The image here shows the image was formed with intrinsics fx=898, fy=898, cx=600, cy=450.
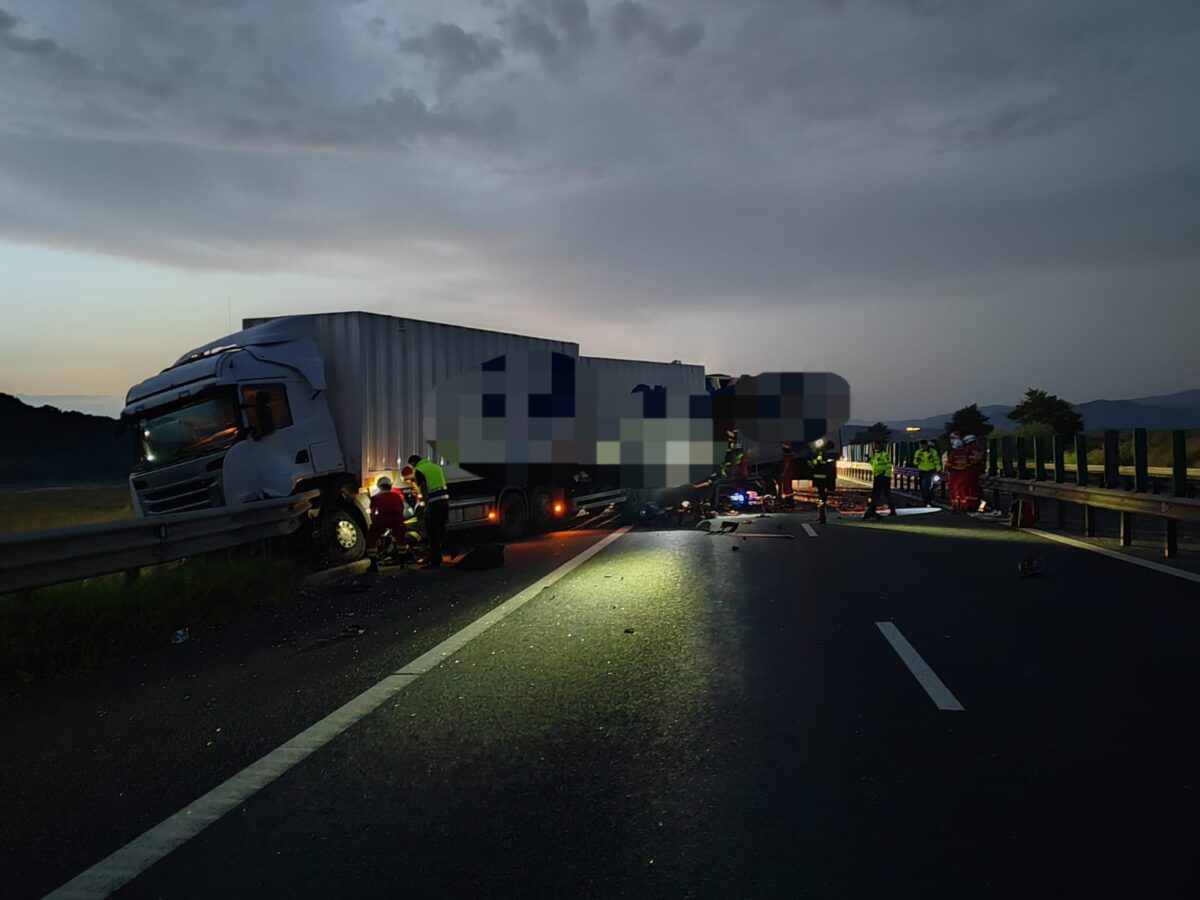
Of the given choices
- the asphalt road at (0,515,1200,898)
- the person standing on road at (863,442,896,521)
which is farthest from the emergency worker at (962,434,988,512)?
the asphalt road at (0,515,1200,898)

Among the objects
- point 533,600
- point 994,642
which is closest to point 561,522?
point 533,600

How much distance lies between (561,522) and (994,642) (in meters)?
12.3

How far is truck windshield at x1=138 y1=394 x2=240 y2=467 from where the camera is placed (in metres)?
12.8

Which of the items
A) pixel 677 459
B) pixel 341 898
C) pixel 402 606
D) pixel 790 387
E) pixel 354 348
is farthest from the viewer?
pixel 790 387

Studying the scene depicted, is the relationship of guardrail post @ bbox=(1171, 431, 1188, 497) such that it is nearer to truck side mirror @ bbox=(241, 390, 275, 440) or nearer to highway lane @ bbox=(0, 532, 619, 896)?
highway lane @ bbox=(0, 532, 619, 896)

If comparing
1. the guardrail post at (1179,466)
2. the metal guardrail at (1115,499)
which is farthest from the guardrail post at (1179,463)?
the metal guardrail at (1115,499)

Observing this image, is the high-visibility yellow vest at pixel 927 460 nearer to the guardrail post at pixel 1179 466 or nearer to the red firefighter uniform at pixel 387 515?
the guardrail post at pixel 1179 466

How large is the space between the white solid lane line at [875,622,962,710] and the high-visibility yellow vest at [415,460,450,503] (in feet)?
25.0

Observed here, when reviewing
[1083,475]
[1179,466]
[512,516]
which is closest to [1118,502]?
[1179,466]

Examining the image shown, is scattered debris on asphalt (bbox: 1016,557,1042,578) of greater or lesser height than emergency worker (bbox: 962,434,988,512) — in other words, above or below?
below

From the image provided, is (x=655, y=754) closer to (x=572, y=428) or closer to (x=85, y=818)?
(x=85, y=818)

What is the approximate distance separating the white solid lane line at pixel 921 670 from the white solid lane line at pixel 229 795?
3.51m

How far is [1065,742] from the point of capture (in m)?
4.86

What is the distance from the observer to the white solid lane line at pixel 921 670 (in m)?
5.66
